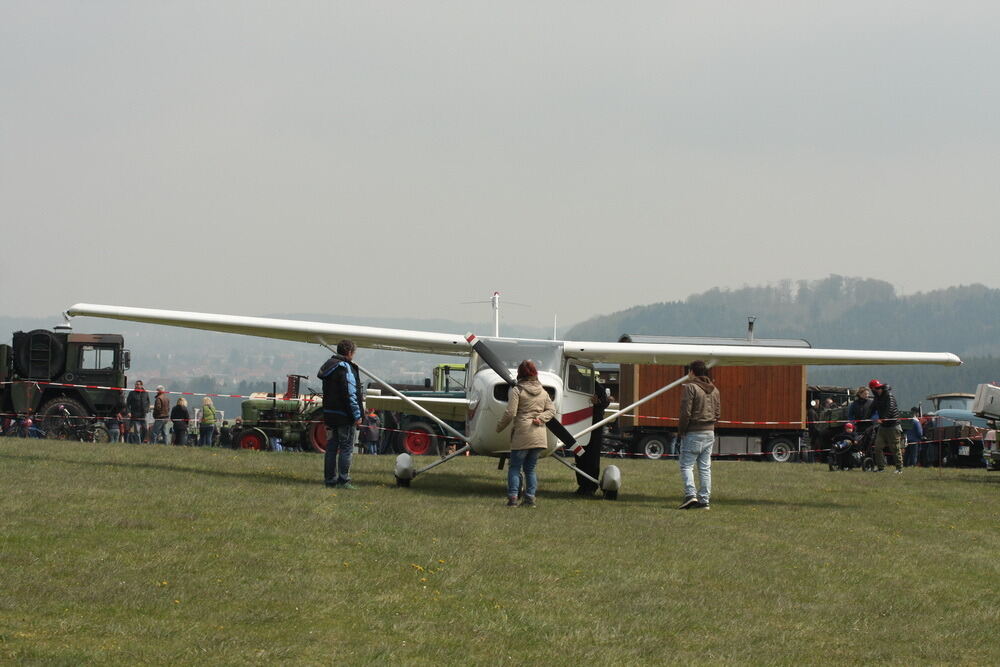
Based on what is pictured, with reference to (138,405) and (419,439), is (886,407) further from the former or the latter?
(138,405)

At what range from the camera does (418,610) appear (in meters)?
6.96

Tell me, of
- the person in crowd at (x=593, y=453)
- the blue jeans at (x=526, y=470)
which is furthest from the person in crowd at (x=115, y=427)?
the blue jeans at (x=526, y=470)

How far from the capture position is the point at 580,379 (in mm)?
15867

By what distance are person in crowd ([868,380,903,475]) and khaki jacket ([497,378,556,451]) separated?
35.9 feet

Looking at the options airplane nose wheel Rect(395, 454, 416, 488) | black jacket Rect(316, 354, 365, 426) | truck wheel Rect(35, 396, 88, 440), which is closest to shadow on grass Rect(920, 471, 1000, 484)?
airplane nose wheel Rect(395, 454, 416, 488)

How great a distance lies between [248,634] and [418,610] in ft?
3.86

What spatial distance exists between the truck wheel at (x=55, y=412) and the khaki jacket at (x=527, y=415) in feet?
55.0

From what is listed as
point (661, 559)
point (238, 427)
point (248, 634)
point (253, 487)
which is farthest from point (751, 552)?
point (238, 427)

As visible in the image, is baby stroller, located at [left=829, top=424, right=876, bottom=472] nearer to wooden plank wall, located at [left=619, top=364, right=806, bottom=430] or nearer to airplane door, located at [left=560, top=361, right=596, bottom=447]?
wooden plank wall, located at [left=619, top=364, right=806, bottom=430]

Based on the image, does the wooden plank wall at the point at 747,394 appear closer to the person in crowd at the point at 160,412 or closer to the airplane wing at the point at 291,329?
the person in crowd at the point at 160,412

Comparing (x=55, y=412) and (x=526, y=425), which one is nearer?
(x=526, y=425)

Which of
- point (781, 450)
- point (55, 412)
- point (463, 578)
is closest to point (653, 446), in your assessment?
point (781, 450)

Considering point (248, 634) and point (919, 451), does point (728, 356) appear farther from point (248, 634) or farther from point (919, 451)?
point (919, 451)

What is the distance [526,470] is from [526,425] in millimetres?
561
